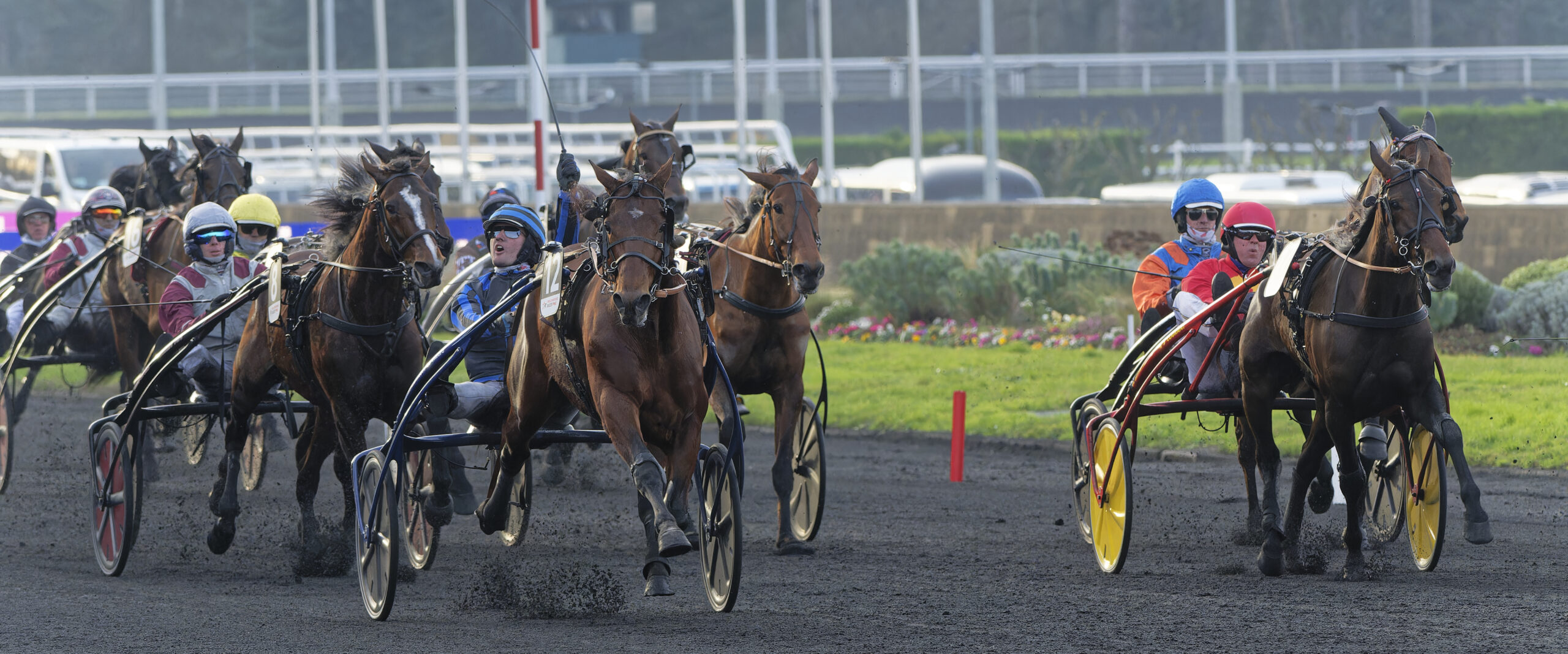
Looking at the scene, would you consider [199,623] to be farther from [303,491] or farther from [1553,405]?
[1553,405]

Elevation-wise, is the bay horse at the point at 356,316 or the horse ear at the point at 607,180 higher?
the horse ear at the point at 607,180

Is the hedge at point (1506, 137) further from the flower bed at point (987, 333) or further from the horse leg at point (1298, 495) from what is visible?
the horse leg at point (1298, 495)

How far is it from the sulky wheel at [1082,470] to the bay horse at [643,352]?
2218 millimetres

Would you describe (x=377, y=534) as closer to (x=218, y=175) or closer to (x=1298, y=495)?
(x=1298, y=495)

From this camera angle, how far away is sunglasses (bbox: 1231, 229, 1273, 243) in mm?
7980

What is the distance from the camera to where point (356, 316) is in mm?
7367

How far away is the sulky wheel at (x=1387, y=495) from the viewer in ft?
24.9

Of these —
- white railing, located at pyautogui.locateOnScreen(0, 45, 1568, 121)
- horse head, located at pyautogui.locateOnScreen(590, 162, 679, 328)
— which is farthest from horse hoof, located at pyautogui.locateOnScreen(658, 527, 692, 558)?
white railing, located at pyautogui.locateOnScreen(0, 45, 1568, 121)

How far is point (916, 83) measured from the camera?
22641 millimetres

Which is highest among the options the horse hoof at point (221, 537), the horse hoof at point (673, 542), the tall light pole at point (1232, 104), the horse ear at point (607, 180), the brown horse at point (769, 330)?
the tall light pole at point (1232, 104)

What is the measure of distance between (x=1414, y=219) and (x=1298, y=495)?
1393 millimetres

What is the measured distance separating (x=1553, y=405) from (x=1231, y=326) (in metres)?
4.76

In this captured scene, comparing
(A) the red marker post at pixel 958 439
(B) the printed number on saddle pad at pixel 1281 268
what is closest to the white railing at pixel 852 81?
(A) the red marker post at pixel 958 439

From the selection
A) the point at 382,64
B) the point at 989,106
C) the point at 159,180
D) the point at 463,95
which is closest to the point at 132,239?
the point at 159,180
